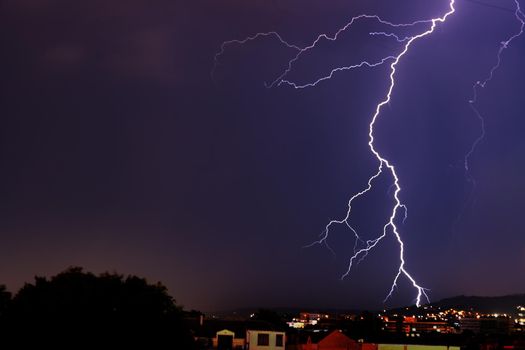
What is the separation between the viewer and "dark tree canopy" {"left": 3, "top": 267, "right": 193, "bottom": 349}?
717 inches

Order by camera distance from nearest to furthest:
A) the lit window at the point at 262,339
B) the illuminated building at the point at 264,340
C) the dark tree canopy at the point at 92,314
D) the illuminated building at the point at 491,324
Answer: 1. the dark tree canopy at the point at 92,314
2. the illuminated building at the point at 264,340
3. the lit window at the point at 262,339
4. the illuminated building at the point at 491,324

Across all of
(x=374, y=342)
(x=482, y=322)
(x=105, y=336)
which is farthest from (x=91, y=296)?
(x=482, y=322)

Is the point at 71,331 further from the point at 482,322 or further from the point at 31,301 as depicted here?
the point at 482,322

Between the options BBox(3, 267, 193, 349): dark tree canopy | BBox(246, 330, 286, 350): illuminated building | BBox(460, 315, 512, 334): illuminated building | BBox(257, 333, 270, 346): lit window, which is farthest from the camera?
BBox(460, 315, 512, 334): illuminated building

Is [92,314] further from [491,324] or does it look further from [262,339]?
[491,324]

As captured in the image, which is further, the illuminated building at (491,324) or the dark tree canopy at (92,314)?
the illuminated building at (491,324)

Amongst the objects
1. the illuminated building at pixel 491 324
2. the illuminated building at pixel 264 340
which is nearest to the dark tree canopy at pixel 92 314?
the illuminated building at pixel 264 340

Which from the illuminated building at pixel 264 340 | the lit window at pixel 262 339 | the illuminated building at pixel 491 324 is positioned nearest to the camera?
the illuminated building at pixel 264 340

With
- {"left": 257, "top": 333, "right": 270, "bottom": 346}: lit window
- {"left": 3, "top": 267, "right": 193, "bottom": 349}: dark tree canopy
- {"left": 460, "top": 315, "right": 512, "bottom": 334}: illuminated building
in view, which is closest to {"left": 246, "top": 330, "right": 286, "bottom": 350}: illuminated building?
{"left": 257, "top": 333, "right": 270, "bottom": 346}: lit window

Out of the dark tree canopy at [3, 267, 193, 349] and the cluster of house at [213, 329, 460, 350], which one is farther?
the cluster of house at [213, 329, 460, 350]

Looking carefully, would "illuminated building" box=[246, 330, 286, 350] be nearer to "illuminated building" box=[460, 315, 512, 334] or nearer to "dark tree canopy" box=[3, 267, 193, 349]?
"dark tree canopy" box=[3, 267, 193, 349]

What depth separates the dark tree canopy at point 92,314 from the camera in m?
18.2

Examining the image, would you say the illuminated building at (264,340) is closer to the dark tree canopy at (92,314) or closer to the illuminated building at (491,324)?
the dark tree canopy at (92,314)

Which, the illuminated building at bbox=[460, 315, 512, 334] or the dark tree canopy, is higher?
the dark tree canopy
